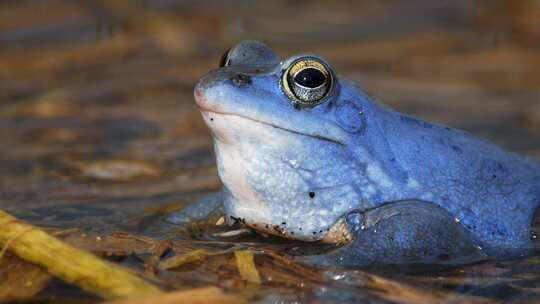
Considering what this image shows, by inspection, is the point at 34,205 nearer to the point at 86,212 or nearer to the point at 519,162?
the point at 86,212

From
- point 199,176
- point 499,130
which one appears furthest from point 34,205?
point 499,130

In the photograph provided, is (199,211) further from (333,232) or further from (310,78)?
(310,78)

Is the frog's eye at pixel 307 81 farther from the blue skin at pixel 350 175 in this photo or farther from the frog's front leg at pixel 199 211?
the frog's front leg at pixel 199 211

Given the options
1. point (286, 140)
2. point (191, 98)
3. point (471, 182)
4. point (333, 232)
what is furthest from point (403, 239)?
point (191, 98)

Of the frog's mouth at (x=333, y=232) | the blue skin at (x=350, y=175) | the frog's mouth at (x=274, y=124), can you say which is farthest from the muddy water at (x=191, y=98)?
the frog's mouth at (x=274, y=124)

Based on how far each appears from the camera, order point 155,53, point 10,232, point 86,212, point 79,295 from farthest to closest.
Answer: point 155,53, point 86,212, point 10,232, point 79,295

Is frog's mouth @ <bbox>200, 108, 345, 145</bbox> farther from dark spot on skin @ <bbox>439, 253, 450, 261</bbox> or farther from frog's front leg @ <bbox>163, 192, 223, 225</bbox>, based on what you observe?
frog's front leg @ <bbox>163, 192, 223, 225</bbox>

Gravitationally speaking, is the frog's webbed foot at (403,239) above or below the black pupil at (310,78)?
below
